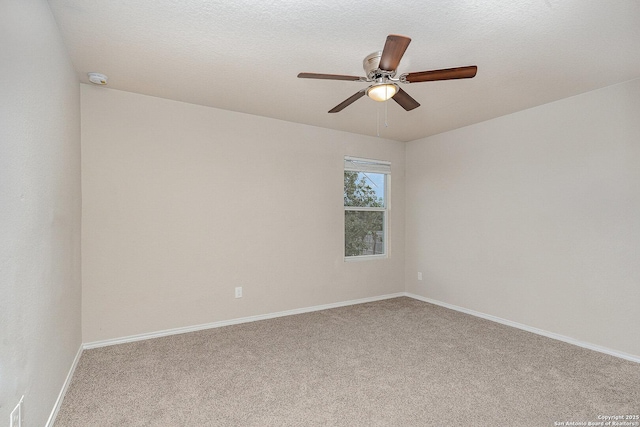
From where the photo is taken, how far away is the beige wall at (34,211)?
130cm

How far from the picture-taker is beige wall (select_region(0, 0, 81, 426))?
1303 mm

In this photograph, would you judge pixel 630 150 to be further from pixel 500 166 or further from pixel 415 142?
pixel 415 142

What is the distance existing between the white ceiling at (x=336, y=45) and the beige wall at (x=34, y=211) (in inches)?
15.3

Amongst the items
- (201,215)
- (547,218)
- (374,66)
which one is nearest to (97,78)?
(201,215)

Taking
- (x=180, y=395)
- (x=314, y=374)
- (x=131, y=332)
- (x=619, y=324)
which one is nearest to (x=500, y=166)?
(x=619, y=324)

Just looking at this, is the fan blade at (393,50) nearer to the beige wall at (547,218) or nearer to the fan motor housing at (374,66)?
the fan motor housing at (374,66)

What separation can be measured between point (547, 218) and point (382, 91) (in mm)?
2336

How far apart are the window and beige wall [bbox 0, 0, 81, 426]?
10.2 feet

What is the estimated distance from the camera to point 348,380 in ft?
7.89

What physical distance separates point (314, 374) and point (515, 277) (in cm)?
248

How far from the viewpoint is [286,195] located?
404 cm

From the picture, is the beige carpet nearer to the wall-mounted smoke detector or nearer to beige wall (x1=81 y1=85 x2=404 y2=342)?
beige wall (x1=81 y1=85 x2=404 y2=342)

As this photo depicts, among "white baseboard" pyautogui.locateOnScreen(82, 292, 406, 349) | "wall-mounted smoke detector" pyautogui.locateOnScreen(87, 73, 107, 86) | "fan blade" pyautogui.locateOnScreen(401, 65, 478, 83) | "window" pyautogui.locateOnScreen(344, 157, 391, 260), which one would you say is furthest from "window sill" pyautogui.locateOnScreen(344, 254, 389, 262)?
"wall-mounted smoke detector" pyautogui.locateOnScreen(87, 73, 107, 86)

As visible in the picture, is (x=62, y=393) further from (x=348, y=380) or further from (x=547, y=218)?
(x=547, y=218)
